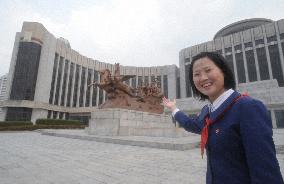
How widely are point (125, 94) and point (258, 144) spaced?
13.7m

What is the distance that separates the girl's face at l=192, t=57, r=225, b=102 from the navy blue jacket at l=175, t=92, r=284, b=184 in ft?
0.54

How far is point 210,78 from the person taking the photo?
154 cm

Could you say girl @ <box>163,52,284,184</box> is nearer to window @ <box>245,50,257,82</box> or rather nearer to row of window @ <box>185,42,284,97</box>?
row of window @ <box>185,42,284,97</box>

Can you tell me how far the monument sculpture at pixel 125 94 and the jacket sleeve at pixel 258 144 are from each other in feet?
41.2

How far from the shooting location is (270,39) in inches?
1855

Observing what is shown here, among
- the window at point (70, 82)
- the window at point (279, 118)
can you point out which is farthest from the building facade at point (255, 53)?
the window at point (70, 82)

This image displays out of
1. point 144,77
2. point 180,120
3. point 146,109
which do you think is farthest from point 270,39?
point 180,120

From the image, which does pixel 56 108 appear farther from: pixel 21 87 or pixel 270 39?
pixel 270 39

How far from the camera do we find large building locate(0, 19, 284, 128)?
1578 inches

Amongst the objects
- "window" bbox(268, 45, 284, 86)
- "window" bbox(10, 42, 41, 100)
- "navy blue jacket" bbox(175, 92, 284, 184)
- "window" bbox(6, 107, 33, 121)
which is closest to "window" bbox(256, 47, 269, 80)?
"window" bbox(268, 45, 284, 86)

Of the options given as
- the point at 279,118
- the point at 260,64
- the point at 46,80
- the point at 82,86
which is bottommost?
the point at 279,118

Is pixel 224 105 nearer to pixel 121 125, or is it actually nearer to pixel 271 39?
pixel 121 125

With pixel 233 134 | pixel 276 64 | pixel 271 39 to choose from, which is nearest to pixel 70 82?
pixel 276 64

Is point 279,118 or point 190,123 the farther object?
point 279,118
